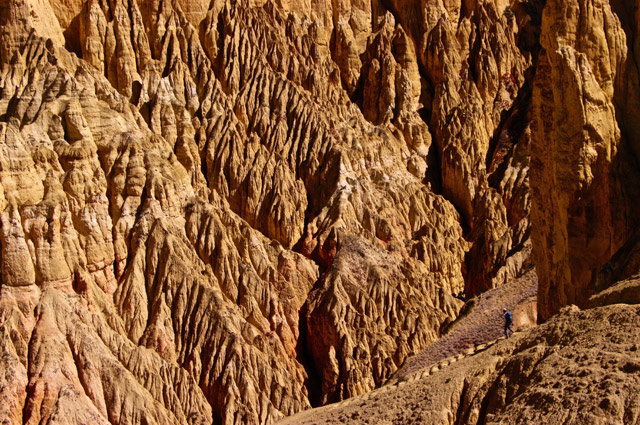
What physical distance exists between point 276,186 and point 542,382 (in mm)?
31862

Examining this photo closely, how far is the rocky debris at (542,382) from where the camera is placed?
1342cm

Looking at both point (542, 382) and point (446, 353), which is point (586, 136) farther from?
point (446, 353)

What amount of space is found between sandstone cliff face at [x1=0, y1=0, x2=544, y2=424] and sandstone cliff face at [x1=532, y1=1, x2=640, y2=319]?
18.3 m

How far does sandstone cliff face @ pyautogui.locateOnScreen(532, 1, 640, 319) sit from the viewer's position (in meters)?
18.9

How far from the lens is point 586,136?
1900cm

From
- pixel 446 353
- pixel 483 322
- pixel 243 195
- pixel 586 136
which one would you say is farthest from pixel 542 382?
pixel 243 195

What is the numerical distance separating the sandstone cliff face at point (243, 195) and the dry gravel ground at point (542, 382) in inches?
641

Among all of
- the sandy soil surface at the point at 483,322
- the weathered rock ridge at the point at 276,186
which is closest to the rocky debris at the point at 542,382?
the weathered rock ridge at the point at 276,186

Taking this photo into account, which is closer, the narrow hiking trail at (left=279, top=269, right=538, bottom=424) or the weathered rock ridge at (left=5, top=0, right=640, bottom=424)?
the narrow hiking trail at (left=279, top=269, right=538, bottom=424)

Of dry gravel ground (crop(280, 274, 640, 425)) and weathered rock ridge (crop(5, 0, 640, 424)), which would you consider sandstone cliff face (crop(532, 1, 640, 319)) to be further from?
dry gravel ground (crop(280, 274, 640, 425))

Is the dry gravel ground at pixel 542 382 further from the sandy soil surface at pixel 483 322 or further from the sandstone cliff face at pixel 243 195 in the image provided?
the sandstone cliff face at pixel 243 195

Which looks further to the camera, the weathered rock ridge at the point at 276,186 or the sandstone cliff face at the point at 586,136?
the weathered rock ridge at the point at 276,186

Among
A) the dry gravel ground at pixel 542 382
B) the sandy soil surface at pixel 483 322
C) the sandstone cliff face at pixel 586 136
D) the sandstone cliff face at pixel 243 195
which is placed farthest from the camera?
the sandstone cliff face at pixel 243 195

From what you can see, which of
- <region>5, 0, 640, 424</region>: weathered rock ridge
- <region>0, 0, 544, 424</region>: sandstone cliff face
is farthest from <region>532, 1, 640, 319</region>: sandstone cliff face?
<region>0, 0, 544, 424</region>: sandstone cliff face
